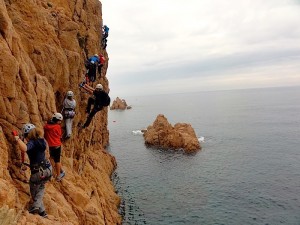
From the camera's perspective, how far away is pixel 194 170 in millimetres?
65875

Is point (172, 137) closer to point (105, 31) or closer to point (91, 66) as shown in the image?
point (105, 31)

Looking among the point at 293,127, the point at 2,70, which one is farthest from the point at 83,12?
the point at 293,127

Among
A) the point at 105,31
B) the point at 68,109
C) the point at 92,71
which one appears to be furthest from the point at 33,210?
the point at 105,31

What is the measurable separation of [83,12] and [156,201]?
32.1 metres

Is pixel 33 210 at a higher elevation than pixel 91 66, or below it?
below

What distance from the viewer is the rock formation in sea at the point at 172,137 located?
8569cm

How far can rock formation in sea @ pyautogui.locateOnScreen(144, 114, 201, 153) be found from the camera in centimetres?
8569

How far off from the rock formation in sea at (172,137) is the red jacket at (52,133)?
67.0m

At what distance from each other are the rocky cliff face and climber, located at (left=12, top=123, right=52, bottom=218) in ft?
2.20

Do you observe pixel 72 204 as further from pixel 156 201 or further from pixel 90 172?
pixel 156 201

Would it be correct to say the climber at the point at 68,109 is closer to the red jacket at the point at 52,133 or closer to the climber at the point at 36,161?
the red jacket at the point at 52,133

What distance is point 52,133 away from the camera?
61.7 ft

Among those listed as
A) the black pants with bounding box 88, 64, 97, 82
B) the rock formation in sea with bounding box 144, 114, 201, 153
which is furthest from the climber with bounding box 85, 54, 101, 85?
the rock formation in sea with bounding box 144, 114, 201, 153

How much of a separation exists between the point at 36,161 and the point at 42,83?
26.3 ft
